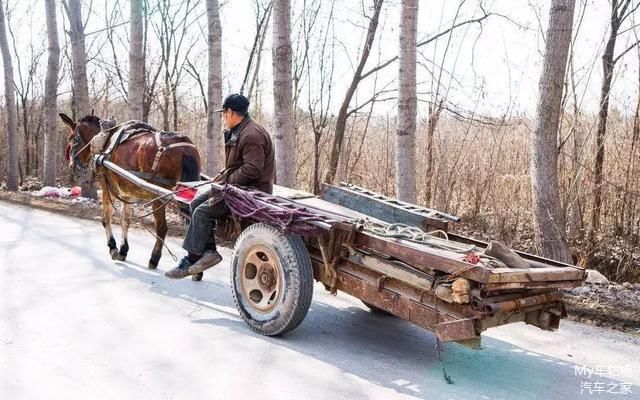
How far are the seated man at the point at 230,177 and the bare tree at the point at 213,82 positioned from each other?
570cm

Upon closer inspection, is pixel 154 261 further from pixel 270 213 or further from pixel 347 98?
pixel 347 98

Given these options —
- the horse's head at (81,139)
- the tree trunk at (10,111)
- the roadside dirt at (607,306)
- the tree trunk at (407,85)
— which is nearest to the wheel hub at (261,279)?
the roadside dirt at (607,306)

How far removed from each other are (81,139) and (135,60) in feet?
12.4

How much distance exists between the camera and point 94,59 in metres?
18.7

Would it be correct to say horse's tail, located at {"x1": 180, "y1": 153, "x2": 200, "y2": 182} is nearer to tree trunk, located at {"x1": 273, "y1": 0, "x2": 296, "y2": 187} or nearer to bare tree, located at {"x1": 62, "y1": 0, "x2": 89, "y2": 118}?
tree trunk, located at {"x1": 273, "y1": 0, "x2": 296, "y2": 187}

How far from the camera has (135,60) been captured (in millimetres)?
11852

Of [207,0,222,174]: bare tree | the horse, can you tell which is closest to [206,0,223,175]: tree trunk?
[207,0,222,174]: bare tree

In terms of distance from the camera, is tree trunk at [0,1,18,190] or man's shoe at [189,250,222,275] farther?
tree trunk at [0,1,18,190]

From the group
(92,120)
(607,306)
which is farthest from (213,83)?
(607,306)

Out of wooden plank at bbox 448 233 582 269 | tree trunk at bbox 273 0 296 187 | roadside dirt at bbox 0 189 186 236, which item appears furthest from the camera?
roadside dirt at bbox 0 189 186 236

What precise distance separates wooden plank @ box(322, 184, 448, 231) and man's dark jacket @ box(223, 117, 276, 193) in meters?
0.85

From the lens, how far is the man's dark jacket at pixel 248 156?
18.1 ft

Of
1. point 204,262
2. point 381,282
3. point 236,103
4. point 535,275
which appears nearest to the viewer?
point 535,275

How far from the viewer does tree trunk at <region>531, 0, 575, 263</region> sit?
22.2 ft
